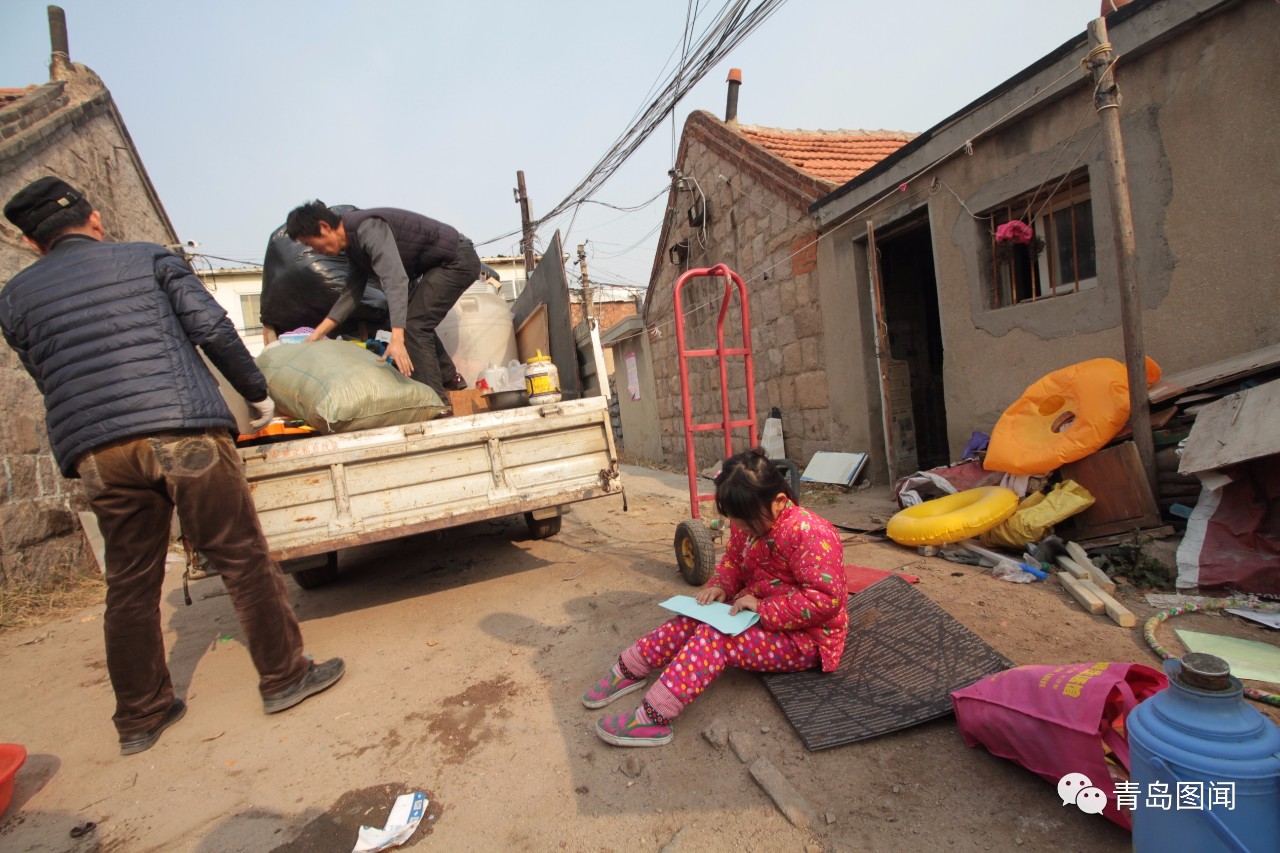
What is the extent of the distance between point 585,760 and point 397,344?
2.39 metres

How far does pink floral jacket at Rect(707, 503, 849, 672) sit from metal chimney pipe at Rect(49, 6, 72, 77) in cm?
927

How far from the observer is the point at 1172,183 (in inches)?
131

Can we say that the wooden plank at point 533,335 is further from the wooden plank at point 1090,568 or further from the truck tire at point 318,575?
the wooden plank at point 1090,568

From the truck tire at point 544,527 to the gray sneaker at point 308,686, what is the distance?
2091 mm

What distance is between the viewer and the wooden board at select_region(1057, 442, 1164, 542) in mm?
3062

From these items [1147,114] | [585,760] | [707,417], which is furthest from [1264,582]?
[707,417]

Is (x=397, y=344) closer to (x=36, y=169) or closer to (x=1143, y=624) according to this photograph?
(x=1143, y=624)

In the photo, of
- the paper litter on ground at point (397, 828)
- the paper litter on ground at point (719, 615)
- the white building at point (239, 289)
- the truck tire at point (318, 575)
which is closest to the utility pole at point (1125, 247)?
the paper litter on ground at point (719, 615)

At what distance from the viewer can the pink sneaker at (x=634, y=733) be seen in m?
1.94

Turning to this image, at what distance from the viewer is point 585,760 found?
1933 mm

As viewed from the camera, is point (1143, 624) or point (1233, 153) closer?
point (1143, 624)

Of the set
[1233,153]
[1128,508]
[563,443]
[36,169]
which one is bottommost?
[1128,508]

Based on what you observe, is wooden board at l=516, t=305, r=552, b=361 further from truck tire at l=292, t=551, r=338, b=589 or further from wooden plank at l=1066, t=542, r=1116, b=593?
wooden plank at l=1066, t=542, r=1116, b=593

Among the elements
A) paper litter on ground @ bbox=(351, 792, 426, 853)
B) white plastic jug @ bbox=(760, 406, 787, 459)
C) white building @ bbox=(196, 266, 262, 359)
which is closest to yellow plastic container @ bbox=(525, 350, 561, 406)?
paper litter on ground @ bbox=(351, 792, 426, 853)
